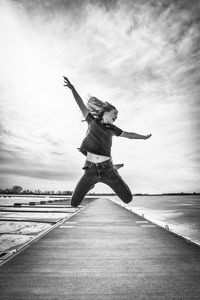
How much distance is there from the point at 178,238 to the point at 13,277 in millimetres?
8145

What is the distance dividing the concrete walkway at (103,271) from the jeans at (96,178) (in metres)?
3.52

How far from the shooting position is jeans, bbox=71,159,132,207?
3.04m

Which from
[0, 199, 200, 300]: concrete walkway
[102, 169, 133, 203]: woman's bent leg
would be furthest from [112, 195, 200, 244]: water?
[102, 169, 133, 203]: woman's bent leg

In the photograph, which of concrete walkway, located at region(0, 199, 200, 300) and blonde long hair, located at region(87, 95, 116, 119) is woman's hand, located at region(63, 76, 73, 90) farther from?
concrete walkway, located at region(0, 199, 200, 300)

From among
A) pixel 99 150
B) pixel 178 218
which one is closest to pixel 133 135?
pixel 99 150

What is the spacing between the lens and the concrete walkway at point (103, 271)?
5.54 m

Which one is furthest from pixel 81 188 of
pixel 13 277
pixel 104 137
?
pixel 13 277

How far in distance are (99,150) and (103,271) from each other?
532cm

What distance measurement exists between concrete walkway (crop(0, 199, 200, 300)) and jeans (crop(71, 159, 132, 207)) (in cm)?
352

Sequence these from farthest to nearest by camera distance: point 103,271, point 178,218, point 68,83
A: point 178,218 < point 103,271 < point 68,83

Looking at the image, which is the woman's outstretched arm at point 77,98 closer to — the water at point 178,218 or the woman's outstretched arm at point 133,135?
the woman's outstretched arm at point 133,135

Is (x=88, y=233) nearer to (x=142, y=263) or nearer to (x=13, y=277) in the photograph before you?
(x=142, y=263)

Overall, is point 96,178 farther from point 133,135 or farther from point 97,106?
point 97,106

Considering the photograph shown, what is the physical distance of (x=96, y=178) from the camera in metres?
3.08
